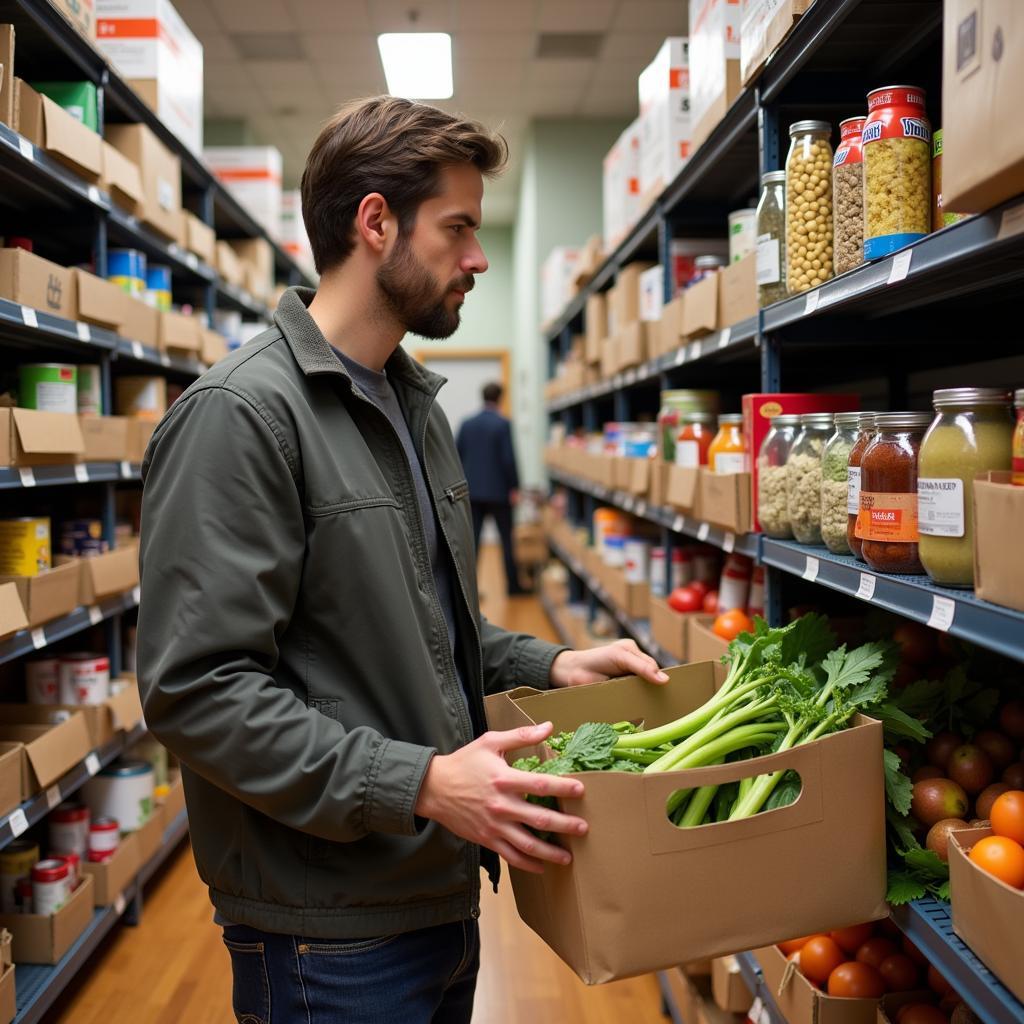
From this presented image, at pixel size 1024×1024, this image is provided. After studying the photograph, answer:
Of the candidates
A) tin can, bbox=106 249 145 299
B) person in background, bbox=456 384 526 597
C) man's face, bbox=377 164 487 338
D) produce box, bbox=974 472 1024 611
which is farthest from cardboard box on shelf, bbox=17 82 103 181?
person in background, bbox=456 384 526 597

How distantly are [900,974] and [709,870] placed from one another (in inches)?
33.1

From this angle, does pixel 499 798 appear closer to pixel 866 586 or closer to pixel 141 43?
pixel 866 586

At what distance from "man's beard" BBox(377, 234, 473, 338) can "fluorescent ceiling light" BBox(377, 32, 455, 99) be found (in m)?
5.91

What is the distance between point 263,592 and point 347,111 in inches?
30.8

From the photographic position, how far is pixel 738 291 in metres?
2.42

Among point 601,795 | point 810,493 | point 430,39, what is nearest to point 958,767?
point 810,493

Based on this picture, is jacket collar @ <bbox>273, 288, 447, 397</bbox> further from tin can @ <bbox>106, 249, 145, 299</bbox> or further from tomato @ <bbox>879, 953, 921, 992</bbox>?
tin can @ <bbox>106, 249, 145, 299</bbox>

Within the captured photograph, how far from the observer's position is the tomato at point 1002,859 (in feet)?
4.19

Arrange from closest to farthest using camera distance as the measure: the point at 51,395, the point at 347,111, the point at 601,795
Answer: the point at 601,795 → the point at 347,111 → the point at 51,395

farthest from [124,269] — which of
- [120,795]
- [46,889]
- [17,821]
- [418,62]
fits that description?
[418,62]

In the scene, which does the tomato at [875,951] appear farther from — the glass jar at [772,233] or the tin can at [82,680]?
the tin can at [82,680]

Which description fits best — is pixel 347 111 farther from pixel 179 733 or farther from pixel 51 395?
pixel 51 395

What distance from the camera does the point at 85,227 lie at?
10.7 feet

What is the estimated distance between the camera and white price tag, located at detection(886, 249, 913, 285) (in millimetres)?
1415
